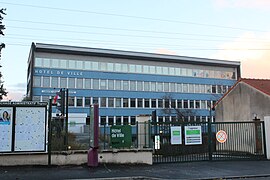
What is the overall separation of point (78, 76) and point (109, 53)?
7.89 metres

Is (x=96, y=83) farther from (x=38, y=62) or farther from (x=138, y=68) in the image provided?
(x=38, y=62)

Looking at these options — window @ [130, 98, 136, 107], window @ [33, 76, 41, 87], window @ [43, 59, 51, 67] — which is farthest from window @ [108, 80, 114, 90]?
window @ [33, 76, 41, 87]

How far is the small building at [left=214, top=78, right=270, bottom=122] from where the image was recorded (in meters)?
27.7

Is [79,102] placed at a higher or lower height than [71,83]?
lower

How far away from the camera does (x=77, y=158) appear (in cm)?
1530

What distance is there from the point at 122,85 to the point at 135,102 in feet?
13.9

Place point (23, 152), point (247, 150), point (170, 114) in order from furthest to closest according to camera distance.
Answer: point (170, 114) → point (247, 150) → point (23, 152)

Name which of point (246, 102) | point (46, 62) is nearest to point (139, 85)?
point (46, 62)

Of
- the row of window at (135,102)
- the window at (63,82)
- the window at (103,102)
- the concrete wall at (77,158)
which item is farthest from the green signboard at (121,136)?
the window at (103,102)

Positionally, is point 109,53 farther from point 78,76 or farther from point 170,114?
point 170,114

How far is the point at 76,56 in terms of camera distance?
6034 centimetres

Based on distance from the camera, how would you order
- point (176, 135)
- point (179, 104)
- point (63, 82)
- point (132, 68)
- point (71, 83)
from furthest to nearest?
point (179, 104), point (132, 68), point (71, 83), point (63, 82), point (176, 135)

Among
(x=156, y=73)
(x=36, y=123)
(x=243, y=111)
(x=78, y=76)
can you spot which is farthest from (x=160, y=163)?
(x=156, y=73)

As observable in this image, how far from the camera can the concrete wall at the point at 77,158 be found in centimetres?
1463
